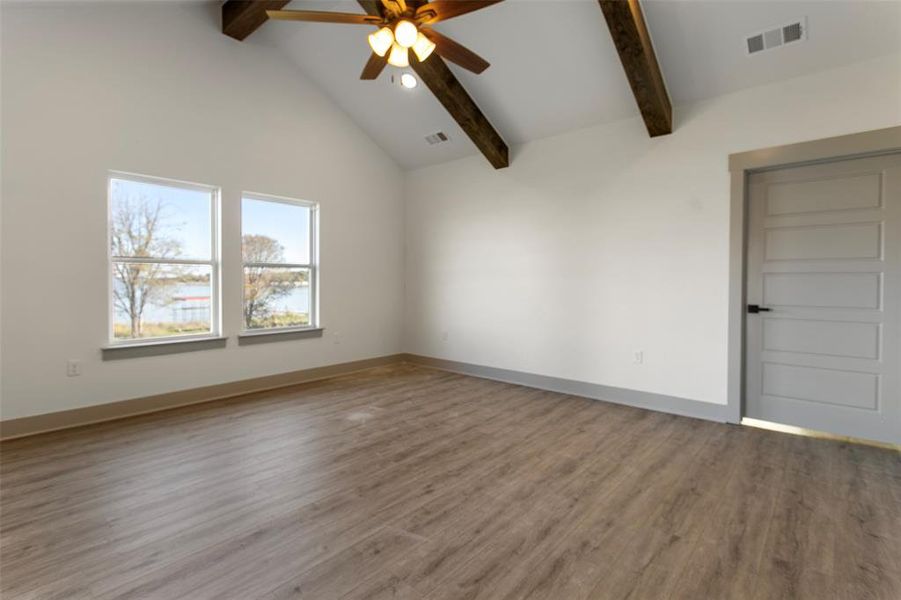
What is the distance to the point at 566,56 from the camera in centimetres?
400

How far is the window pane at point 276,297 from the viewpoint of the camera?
497 cm

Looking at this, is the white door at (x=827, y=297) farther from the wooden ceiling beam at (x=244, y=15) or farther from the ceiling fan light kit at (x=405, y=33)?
the wooden ceiling beam at (x=244, y=15)

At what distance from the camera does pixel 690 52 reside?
3.59 metres

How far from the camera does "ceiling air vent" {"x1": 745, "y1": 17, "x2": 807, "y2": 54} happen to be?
3187 mm

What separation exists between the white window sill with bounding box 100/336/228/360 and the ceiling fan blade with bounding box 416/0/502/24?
146 inches

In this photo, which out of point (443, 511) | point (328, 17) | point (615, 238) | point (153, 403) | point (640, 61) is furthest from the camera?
point (615, 238)

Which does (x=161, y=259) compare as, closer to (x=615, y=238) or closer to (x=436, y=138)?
(x=436, y=138)

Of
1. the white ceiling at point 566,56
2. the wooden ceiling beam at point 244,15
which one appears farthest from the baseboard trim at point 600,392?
the wooden ceiling beam at point 244,15

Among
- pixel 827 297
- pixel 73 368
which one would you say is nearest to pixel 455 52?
pixel 827 297

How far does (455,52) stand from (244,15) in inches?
106

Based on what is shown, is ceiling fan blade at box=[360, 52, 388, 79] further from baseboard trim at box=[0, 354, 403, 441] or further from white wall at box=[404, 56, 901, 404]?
baseboard trim at box=[0, 354, 403, 441]

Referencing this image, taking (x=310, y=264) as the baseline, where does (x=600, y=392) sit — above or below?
below

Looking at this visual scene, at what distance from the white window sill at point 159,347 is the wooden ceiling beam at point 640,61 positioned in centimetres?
470

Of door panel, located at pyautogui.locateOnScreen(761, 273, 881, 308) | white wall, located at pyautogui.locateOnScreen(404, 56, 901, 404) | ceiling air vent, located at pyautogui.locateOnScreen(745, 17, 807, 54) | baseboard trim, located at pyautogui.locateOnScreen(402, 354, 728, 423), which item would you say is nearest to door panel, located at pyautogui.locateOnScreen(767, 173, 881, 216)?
white wall, located at pyautogui.locateOnScreen(404, 56, 901, 404)
